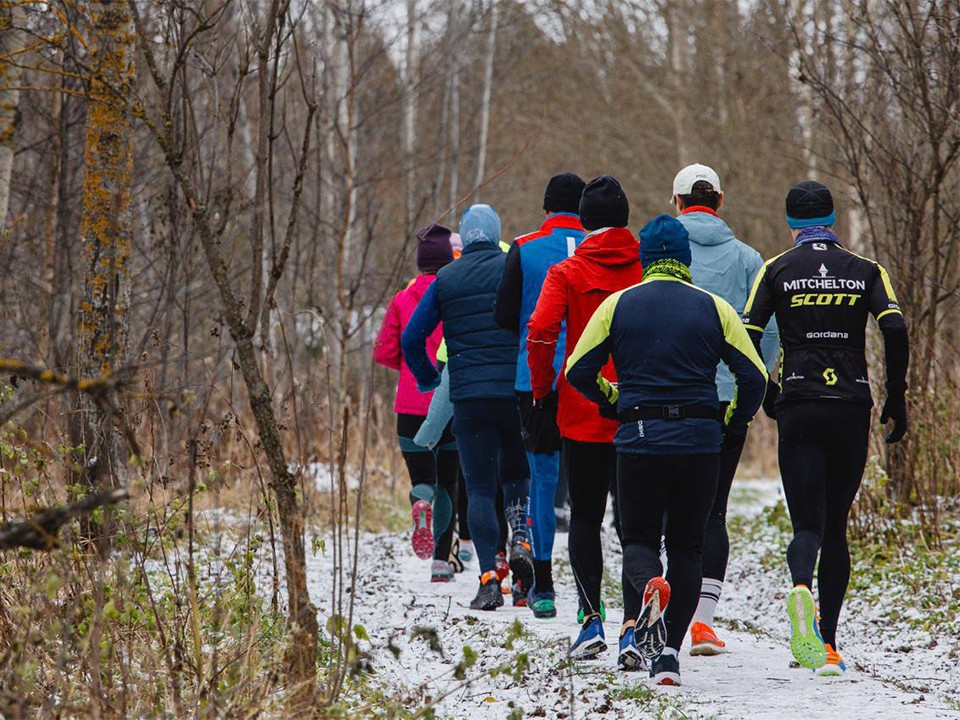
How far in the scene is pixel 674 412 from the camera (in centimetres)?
514

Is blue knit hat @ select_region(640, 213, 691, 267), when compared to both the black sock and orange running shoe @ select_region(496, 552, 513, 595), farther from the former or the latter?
orange running shoe @ select_region(496, 552, 513, 595)

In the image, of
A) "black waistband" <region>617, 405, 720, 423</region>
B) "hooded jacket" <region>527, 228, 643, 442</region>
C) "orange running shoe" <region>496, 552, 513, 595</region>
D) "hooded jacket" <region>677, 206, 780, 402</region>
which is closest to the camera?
"black waistband" <region>617, 405, 720, 423</region>

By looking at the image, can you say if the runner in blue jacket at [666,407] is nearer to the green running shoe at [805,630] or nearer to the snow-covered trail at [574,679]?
the snow-covered trail at [574,679]

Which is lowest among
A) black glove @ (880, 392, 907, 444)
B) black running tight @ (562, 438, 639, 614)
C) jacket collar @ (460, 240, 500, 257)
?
black running tight @ (562, 438, 639, 614)

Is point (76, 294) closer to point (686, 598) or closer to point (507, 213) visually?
point (686, 598)

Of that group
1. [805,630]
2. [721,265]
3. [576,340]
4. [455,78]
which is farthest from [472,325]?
[455,78]

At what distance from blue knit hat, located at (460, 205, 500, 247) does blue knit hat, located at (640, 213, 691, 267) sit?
6.36 feet

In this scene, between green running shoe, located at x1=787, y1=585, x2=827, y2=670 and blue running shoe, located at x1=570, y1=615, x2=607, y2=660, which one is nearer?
green running shoe, located at x1=787, y1=585, x2=827, y2=670

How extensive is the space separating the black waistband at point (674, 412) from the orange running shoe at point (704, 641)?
138 centimetres

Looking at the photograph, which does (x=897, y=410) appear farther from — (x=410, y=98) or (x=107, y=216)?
(x=410, y=98)

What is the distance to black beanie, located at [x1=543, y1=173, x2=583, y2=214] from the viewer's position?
676 cm

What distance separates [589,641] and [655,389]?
1277 mm

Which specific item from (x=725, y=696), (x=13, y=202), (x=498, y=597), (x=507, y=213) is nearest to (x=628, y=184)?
(x=507, y=213)

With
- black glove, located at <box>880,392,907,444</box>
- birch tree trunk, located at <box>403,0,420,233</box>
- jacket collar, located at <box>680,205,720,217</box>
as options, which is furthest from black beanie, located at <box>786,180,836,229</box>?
birch tree trunk, located at <box>403,0,420,233</box>
